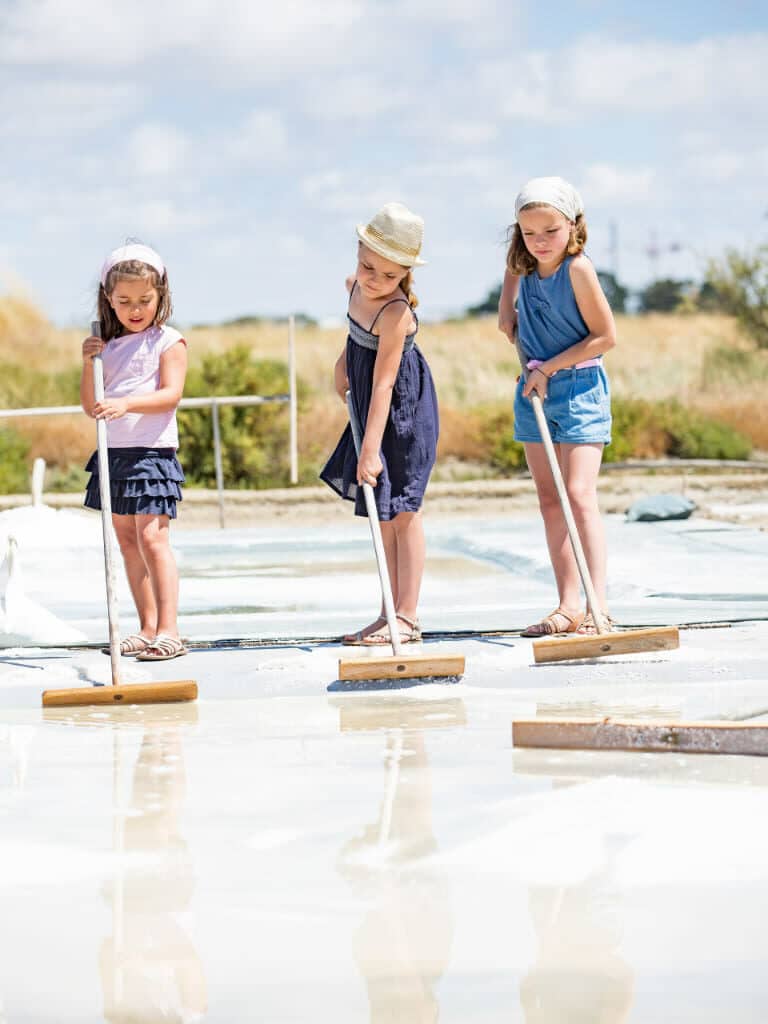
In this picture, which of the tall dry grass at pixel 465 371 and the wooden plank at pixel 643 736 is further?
the tall dry grass at pixel 465 371

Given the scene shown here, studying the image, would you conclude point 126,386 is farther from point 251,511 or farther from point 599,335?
point 251,511

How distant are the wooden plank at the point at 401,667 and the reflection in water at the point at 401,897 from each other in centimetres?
58

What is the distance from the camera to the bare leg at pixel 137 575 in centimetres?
458

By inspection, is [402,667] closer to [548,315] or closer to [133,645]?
[133,645]

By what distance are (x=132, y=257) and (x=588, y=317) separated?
1241 mm

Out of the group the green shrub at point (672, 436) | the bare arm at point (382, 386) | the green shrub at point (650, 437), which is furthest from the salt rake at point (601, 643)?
the green shrub at point (672, 436)

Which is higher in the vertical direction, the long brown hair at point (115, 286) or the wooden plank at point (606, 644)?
the long brown hair at point (115, 286)

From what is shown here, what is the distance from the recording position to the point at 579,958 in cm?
214

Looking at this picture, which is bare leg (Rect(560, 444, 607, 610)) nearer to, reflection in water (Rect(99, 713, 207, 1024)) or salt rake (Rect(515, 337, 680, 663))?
salt rake (Rect(515, 337, 680, 663))

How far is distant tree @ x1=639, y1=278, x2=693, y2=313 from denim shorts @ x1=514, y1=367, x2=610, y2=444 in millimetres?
50557

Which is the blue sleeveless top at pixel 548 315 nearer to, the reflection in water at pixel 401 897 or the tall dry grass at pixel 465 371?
the reflection in water at pixel 401 897

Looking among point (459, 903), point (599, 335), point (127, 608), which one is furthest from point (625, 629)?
point (459, 903)

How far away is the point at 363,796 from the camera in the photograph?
3000 mm

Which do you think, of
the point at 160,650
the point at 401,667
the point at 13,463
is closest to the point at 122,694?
the point at 160,650
